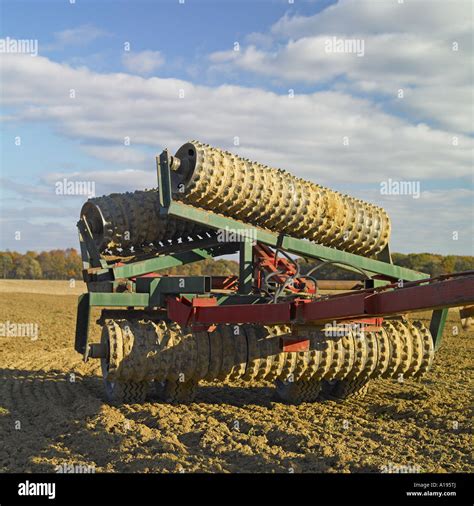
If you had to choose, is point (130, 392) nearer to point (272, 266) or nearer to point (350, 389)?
point (272, 266)

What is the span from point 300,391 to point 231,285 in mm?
1833

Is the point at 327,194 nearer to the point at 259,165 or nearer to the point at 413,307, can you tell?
the point at 259,165

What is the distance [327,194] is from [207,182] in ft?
5.80

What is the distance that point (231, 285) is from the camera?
9.17m

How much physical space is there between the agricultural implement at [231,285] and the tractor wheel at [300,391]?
0.6 inches

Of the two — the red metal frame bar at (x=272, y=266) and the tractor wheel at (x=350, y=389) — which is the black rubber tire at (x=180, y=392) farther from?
the tractor wheel at (x=350, y=389)

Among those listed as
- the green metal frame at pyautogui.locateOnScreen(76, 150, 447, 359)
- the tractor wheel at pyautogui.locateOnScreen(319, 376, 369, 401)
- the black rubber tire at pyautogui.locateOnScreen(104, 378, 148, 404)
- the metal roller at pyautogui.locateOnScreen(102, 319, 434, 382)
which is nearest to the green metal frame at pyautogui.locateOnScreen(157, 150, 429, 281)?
the green metal frame at pyautogui.locateOnScreen(76, 150, 447, 359)

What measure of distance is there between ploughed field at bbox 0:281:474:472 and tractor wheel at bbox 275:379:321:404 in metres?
0.17

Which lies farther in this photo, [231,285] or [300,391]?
[231,285]

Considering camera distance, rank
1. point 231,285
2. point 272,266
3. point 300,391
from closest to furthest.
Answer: point 300,391 → point 272,266 → point 231,285

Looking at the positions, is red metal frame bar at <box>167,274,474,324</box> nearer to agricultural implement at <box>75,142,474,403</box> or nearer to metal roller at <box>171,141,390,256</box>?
agricultural implement at <box>75,142,474,403</box>

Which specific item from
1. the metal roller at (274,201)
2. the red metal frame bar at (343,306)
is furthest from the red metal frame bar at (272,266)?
the red metal frame bar at (343,306)

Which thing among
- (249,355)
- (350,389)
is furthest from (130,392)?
(350,389)

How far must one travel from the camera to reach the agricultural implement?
292 inches
